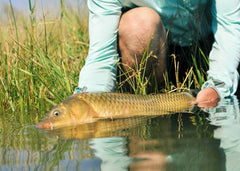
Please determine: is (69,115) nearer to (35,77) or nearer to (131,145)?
(131,145)

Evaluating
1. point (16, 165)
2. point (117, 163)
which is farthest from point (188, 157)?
point (16, 165)

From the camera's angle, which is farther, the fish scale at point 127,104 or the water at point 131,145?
the fish scale at point 127,104

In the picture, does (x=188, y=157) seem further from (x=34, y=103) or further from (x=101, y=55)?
(x=34, y=103)

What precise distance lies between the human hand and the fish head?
2.62ft

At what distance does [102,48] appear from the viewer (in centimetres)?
216

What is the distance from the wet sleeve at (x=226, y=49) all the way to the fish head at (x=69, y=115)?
109 centimetres

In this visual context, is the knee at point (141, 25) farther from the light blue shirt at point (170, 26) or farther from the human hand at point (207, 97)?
the human hand at point (207, 97)

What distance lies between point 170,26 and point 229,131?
1520 millimetres

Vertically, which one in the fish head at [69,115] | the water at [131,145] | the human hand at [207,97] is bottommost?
the water at [131,145]

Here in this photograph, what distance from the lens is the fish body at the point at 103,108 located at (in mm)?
1483

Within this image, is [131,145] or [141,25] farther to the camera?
[141,25]

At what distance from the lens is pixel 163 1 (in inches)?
92.7

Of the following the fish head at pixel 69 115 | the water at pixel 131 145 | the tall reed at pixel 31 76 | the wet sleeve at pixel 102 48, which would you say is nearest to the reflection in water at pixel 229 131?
the water at pixel 131 145

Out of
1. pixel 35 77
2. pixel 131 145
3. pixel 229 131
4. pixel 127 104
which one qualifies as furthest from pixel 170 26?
pixel 131 145
